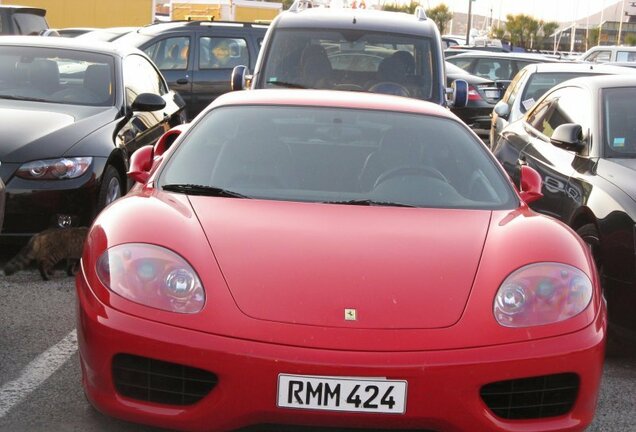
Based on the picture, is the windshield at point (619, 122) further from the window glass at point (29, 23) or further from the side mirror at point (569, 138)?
the window glass at point (29, 23)

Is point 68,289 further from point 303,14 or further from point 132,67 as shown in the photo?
point 303,14

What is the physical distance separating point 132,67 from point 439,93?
2.53 metres

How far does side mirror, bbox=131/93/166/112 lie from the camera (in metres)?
8.05

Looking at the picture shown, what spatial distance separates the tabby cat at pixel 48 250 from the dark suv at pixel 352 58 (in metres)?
2.77

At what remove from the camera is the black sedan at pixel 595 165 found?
5.18 metres

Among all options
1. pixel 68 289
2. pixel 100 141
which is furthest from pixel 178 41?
pixel 68 289

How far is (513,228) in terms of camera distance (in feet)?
13.8

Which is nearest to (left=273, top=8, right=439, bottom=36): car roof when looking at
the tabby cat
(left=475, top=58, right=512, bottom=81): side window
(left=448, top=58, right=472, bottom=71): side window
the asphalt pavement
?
the tabby cat

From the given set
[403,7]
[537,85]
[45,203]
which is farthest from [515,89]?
[403,7]

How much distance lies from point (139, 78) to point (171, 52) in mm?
5881

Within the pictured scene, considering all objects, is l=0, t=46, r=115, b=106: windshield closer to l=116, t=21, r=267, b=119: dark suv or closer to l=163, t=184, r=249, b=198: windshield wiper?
l=163, t=184, r=249, b=198: windshield wiper

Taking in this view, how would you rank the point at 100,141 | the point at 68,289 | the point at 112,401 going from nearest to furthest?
the point at 112,401, the point at 68,289, the point at 100,141

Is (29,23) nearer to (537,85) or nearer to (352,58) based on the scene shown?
(537,85)

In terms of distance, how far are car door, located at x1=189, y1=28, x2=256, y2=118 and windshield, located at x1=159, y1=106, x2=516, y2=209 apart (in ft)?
31.4
